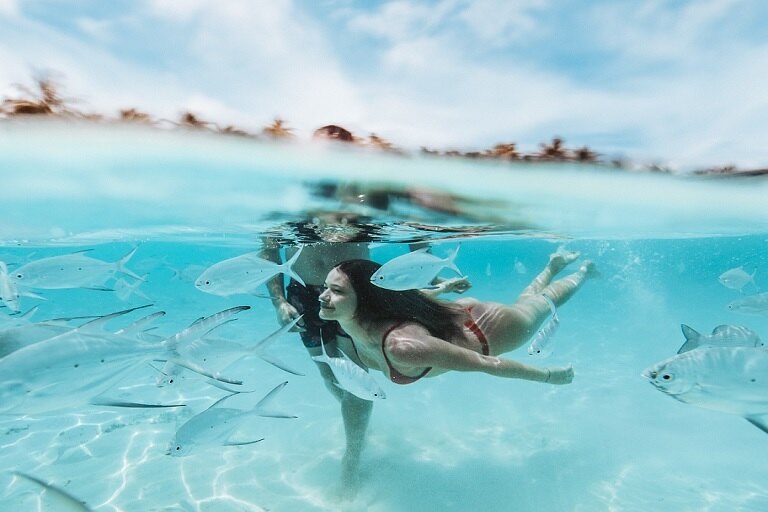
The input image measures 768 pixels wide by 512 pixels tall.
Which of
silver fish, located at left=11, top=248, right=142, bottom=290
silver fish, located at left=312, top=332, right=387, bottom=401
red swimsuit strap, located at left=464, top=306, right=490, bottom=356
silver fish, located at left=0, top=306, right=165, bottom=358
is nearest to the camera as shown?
silver fish, located at left=0, top=306, right=165, bottom=358

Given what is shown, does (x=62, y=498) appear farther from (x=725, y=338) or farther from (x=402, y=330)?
(x=725, y=338)

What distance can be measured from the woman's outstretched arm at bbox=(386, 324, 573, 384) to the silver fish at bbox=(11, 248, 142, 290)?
399cm

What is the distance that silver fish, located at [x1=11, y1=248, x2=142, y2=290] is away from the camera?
5656 millimetres

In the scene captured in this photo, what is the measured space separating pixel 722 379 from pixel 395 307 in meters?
3.08

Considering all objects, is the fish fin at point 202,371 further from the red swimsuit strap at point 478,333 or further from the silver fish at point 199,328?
the red swimsuit strap at point 478,333

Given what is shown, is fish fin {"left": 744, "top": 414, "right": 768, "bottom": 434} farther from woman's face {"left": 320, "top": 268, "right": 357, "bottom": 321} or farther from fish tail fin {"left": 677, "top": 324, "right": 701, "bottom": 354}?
woman's face {"left": 320, "top": 268, "right": 357, "bottom": 321}

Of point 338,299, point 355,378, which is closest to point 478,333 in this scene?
point 338,299

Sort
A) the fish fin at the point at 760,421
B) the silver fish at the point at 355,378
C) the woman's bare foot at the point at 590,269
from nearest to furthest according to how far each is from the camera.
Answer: the fish fin at the point at 760,421
the silver fish at the point at 355,378
the woman's bare foot at the point at 590,269

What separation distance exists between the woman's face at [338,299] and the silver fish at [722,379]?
9.43 ft

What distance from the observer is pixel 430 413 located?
827 cm

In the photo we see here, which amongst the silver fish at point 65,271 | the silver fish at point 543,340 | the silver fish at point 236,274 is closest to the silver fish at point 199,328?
the silver fish at point 236,274

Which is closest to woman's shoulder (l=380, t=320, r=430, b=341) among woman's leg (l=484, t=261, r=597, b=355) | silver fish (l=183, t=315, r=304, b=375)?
silver fish (l=183, t=315, r=304, b=375)

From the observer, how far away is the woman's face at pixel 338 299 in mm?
4668

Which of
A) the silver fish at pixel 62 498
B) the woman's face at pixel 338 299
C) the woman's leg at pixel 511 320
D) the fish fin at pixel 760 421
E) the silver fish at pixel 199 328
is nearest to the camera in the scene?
the silver fish at pixel 62 498
